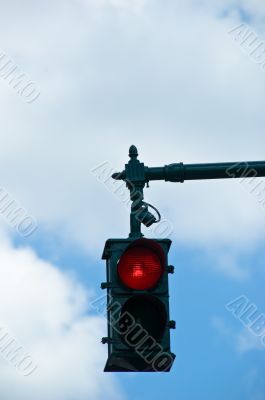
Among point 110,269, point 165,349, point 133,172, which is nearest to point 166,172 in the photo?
point 133,172

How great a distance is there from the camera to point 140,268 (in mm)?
3928

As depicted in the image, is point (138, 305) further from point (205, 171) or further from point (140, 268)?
point (205, 171)

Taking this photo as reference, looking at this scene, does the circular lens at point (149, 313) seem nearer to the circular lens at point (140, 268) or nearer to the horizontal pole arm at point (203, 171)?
the circular lens at point (140, 268)

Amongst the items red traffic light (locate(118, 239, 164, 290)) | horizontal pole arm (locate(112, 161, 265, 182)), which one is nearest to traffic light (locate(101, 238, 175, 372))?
red traffic light (locate(118, 239, 164, 290))

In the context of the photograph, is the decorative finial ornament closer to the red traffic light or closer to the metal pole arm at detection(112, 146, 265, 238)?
the metal pole arm at detection(112, 146, 265, 238)

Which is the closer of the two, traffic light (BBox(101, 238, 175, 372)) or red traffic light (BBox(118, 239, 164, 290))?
traffic light (BBox(101, 238, 175, 372))

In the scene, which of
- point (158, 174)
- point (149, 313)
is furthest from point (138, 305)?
point (158, 174)

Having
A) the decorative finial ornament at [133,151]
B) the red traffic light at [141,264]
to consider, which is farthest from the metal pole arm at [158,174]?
the red traffic light at [141,264]

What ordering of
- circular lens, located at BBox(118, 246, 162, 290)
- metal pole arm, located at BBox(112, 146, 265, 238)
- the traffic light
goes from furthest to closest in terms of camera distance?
metal pole arm, located at BBox(112, 146, 265, 238) < circular lens, located at BBox(118, 246, 162, 290) < the traffic light

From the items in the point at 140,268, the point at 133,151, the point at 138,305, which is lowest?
the point at 138,305

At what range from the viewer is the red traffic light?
390 cm

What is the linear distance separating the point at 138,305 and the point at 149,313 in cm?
7

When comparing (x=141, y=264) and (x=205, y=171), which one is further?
(x=205, y=171)

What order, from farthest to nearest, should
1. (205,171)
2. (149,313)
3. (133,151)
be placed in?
(205,171) → (133,151) → (149,313)
